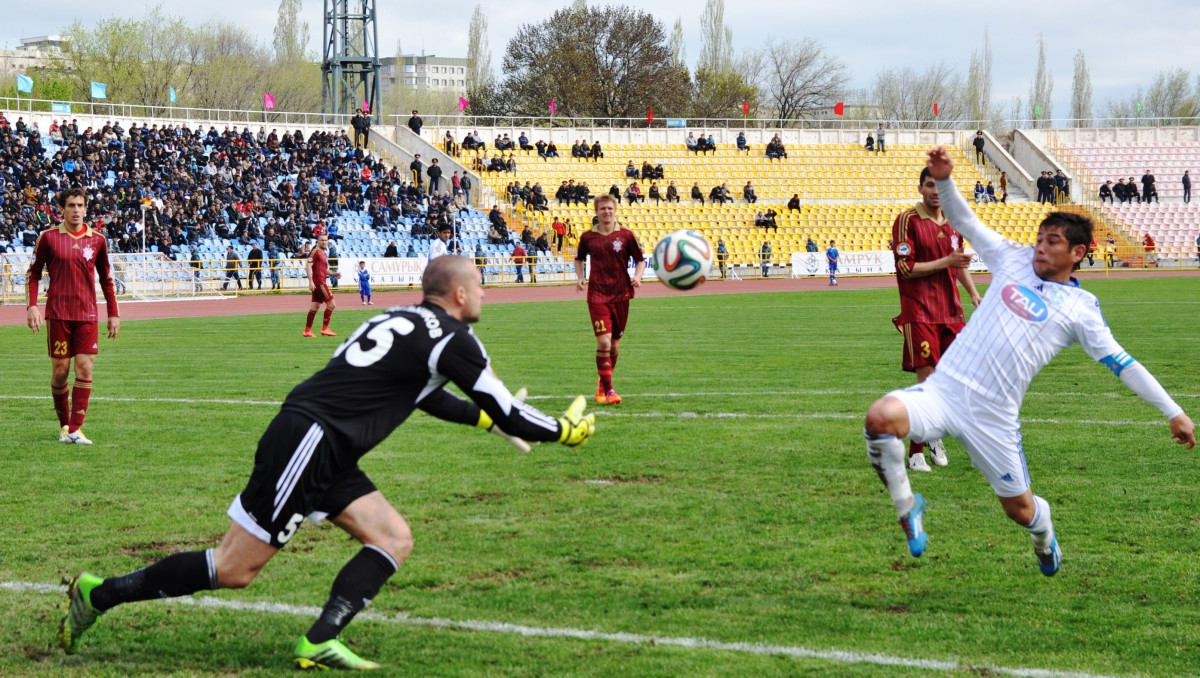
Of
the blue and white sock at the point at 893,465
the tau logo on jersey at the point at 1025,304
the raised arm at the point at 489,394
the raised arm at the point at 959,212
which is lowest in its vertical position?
the blue and white sock at the point at 893,465

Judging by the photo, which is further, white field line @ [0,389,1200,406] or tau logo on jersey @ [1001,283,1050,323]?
white field line @ [0,389,1200,406]


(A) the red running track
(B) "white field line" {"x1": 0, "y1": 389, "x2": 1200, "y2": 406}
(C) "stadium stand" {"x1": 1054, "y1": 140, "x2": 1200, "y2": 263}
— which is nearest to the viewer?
(B) "white field line" {"x1": 0, "y1": 389, "x2": 1200, "y2": 406}

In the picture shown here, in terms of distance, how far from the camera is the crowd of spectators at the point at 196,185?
126 ft

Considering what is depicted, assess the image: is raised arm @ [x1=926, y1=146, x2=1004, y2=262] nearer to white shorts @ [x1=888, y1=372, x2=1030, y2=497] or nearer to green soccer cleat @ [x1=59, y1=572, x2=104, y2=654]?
white shorts @ [x1=888, y1=372, x2=1030, y2=497]

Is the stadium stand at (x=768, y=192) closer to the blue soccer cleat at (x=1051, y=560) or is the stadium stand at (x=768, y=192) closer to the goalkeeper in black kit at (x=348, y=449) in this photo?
the blue soccer cleat at (x=1051, y=560)

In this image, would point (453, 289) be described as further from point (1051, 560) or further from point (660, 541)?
point (1051, 560)

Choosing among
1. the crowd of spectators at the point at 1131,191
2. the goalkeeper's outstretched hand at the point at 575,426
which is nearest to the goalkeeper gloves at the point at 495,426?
the goalkeeper's outstretched hand at the point at 575,426

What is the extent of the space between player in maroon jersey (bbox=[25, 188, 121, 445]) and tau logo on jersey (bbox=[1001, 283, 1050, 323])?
7.95 meters

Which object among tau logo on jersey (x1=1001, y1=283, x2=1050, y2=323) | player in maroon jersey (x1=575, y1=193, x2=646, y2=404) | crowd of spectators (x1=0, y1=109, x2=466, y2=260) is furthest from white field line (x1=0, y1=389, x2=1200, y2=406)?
crowd of spectators (x1=0, y1=109, x2=466, y2=260)

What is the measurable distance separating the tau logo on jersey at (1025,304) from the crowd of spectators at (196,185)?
34449 millimetres

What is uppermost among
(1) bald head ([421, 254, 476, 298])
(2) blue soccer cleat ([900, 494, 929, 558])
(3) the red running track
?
(1) bald head ([421, 254, 476, 298])

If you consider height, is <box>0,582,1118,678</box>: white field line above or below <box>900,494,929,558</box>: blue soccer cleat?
below

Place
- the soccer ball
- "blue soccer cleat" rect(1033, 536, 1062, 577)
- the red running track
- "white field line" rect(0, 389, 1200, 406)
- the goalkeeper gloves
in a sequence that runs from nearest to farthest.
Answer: the goalkeeper gloves
"blue soccer cleat" rect(1033, 536, 1062, 577)
the soccer ball
"white field line" rect(0, 389, 1200, 406)
the red running track

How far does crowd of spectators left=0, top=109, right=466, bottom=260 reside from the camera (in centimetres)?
3853
